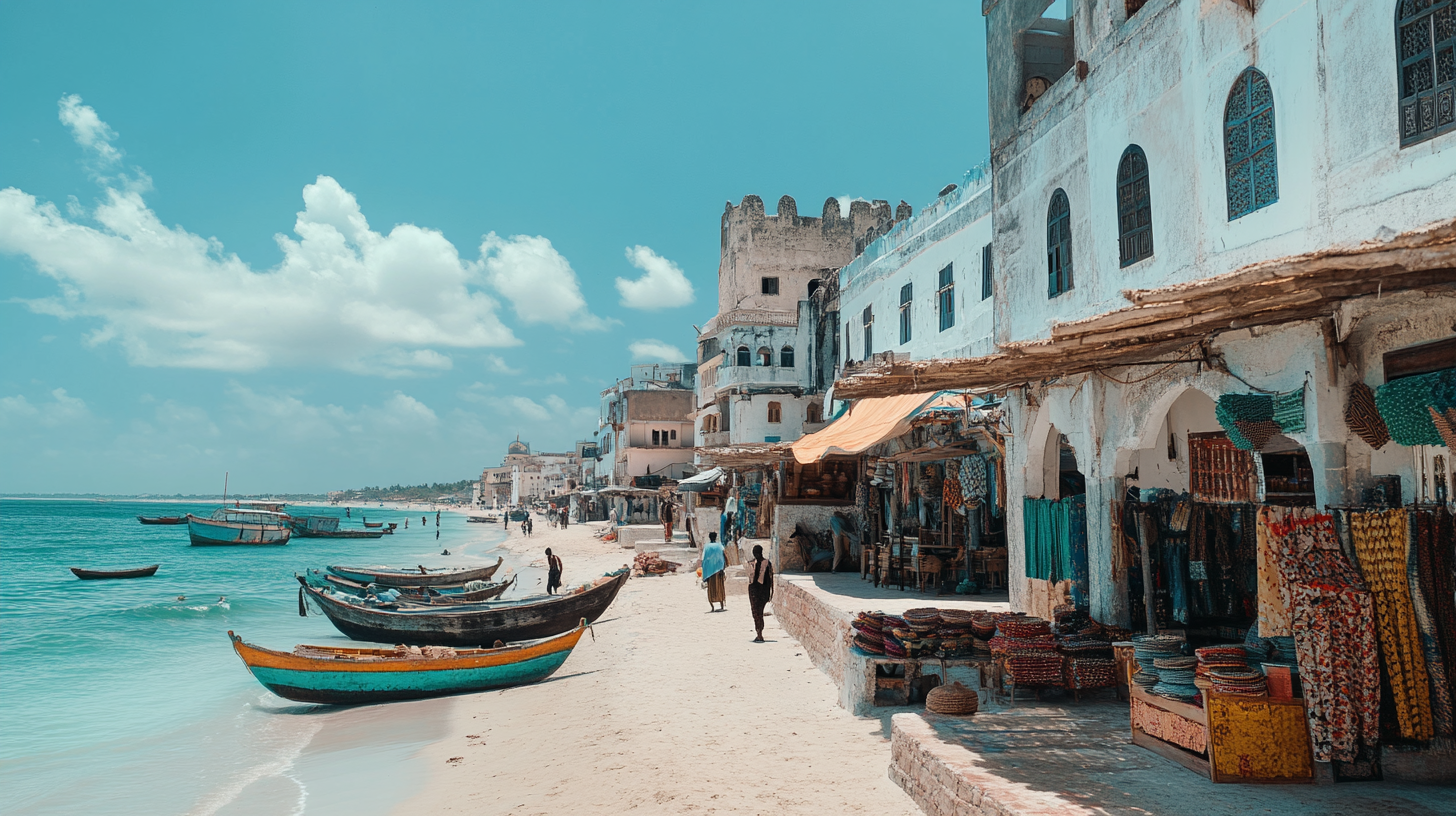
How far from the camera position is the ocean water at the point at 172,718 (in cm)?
1071

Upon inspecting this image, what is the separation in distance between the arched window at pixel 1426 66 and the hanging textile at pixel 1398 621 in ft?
7.74

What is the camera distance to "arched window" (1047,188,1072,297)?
32.4ft

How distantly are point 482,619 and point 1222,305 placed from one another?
15.4 metres

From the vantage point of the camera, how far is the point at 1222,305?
5.04 meters

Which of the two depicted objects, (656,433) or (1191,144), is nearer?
(1191,144)

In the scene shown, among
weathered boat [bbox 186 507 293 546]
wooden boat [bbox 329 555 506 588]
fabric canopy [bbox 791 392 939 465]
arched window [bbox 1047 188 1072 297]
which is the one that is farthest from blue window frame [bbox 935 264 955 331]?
weathered boat [bbox 186 507 293 546]

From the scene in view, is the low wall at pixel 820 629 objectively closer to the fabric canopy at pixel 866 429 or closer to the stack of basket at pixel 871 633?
the stack of basket at pixel 871 633

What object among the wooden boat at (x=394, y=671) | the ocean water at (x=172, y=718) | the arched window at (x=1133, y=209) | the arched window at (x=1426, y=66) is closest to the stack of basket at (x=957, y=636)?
the arched window at (x=1133, y=209)

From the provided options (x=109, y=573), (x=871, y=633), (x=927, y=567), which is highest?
(x=927, y=567)

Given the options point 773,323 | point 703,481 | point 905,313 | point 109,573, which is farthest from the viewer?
point 109,573

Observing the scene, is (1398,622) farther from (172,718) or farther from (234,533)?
(234,533)

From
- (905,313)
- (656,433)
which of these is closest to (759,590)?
(905,313)

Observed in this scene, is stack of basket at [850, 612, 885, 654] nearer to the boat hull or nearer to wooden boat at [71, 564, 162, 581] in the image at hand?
wooden boat at [71, 564, 162, 581]

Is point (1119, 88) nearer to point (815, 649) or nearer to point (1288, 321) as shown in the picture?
point (1288, 321)
